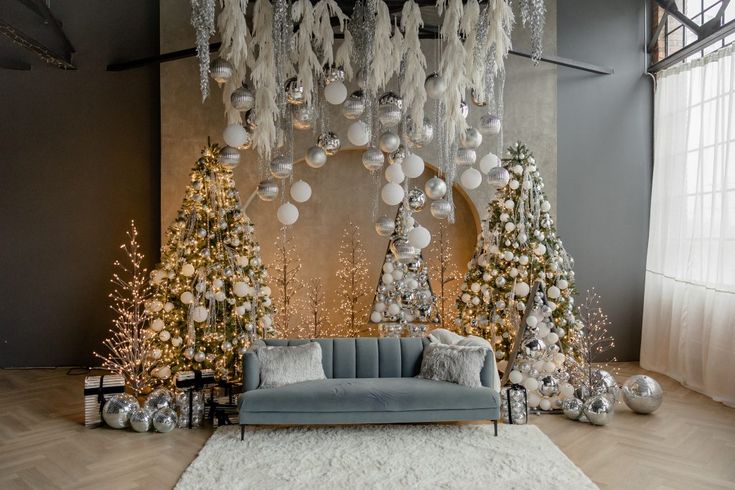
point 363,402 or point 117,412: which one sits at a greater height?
point 363,402

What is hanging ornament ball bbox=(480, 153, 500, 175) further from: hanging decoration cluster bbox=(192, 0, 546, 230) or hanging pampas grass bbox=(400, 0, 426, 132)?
hanging pampas grass bbox=(400, 0, 426, 132)

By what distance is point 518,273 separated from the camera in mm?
5691

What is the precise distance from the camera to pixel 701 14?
6.14 metres

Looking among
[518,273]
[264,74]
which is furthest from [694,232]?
[264,74]

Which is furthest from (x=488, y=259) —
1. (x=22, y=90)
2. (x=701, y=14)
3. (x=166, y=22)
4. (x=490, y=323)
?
(x=22, y=90)

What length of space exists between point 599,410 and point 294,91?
359cm

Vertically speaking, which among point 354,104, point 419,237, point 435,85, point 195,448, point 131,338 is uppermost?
point 435,85

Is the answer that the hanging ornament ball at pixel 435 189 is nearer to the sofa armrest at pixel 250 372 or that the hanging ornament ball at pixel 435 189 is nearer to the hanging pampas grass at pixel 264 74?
the hanging pampas grass at pixel 264 74

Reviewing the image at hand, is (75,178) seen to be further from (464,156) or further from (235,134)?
(464,156)

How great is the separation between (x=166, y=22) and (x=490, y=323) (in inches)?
202

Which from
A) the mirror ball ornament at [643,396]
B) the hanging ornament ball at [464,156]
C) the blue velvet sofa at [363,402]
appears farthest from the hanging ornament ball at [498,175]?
the mirror ball ornament at [643,396]

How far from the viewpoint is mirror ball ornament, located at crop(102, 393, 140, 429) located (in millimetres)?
4566

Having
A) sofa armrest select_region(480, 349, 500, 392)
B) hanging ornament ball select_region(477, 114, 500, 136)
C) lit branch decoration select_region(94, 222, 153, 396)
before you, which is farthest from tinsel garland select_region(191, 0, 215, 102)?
sofa armrest select_region(480, 349, 500, 392)

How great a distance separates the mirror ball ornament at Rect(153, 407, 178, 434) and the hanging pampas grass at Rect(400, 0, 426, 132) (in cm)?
315
